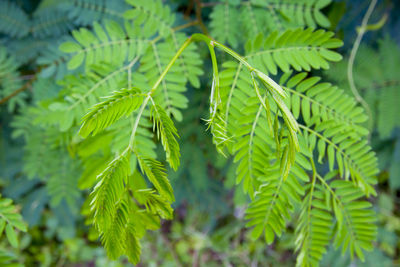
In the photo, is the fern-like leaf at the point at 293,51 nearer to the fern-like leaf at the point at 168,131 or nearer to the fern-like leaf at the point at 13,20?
the fern-like leaf at the point at 168,131

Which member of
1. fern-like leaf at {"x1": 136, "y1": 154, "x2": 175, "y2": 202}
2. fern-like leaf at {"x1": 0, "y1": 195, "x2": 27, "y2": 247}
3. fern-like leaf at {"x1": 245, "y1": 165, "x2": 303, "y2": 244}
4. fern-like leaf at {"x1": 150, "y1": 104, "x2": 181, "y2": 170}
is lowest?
fern-like leaf at {"x1": 0, "y1": 195, "x2": 27, "y2": 247}

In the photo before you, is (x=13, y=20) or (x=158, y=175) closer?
(x=158, y=175)

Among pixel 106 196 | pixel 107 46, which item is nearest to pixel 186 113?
pixel 107 46

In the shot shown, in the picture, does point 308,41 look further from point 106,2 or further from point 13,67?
point 13,67

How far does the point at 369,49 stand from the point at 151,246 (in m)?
2.63

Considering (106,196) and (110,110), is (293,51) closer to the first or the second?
(110,110)

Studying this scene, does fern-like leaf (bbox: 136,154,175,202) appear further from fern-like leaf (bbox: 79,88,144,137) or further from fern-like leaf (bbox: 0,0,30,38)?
fern-like leaf (bbox: 0,0,30,38)

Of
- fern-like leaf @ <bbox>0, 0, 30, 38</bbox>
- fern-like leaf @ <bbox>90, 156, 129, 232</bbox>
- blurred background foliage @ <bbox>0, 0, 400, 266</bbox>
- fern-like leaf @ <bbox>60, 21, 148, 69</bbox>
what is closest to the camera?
fern-like leaf @ <bbox>90, 156, 129, 232</bbox>

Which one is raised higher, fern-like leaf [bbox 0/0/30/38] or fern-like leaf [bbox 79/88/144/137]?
fern-like leaf [bbox 79/88/144/137]

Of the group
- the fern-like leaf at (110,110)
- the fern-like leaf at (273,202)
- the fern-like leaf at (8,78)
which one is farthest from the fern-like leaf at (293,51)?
the fern-like leaf at (8,78)

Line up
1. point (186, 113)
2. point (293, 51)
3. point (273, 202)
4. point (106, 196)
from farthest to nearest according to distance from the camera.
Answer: point (186, 113)
point (293, 51)
point (273, 202)
point (106, 196)

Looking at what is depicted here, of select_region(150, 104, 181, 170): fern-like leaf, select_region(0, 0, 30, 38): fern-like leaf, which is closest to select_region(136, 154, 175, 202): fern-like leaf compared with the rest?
select_region(150, 104, 181, 170): fern-like leaf

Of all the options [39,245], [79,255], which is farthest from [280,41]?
[39,245]

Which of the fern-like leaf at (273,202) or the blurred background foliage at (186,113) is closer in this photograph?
the fern-like leaf at (273,202)
